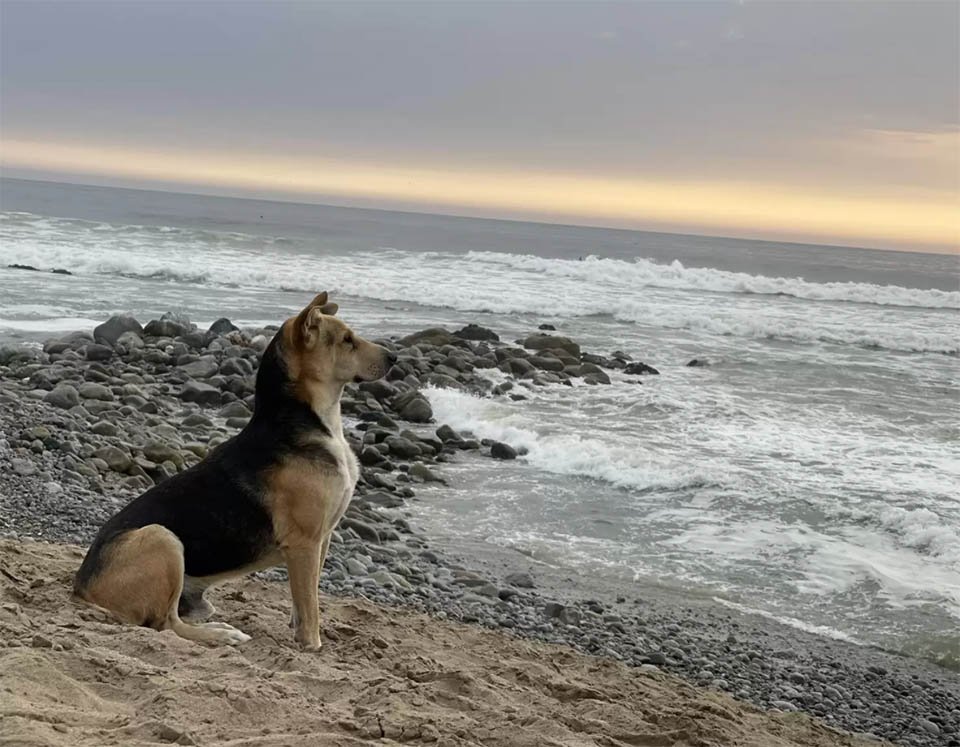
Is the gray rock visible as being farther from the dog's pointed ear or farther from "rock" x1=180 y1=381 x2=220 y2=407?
the dog's pointed ear

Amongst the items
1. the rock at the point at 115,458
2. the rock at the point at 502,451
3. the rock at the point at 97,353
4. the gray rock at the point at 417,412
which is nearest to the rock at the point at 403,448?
the rock at the point at 502,451

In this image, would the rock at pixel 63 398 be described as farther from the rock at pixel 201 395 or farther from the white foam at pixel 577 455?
the white foam at pixel 577 455

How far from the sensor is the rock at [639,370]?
1991cm

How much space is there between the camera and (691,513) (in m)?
10.6

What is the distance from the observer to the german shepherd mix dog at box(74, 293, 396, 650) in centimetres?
497

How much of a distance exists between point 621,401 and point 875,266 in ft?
176

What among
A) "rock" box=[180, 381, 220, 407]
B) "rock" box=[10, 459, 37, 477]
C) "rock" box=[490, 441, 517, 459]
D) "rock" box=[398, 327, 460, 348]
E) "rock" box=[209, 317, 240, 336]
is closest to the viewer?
"rock" box=[10, 459, 37, 477]

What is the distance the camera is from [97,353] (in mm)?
15641

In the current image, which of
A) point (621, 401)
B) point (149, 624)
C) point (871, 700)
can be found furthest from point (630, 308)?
point (149, 624)

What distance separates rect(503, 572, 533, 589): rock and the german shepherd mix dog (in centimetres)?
299

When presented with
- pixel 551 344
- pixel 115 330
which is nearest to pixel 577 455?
pixel 551 344

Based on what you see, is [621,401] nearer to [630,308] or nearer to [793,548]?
[793,548]

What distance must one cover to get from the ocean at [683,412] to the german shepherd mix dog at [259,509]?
3.96m

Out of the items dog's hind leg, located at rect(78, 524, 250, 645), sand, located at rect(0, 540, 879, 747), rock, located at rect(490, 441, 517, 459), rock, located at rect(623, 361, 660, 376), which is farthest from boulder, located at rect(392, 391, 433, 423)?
dog's hind leg, located at rect(78, 524, 250, 645)
